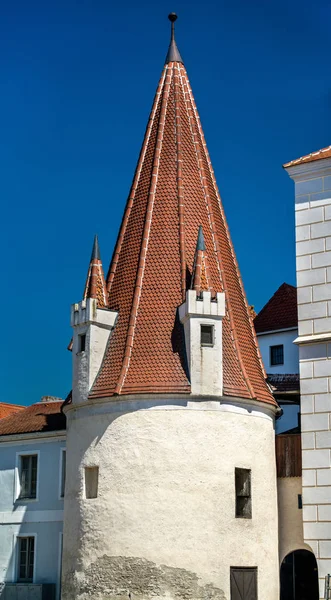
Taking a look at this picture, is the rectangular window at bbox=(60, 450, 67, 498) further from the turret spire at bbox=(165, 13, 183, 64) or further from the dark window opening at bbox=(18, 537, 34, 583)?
the turret spire at bbox=(165, 13, 183, 64)

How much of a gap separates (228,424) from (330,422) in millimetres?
3257

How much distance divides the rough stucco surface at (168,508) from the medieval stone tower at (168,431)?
0.03 m

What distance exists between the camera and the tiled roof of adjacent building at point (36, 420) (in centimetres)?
3597

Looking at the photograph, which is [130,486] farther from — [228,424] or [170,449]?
[228,424]

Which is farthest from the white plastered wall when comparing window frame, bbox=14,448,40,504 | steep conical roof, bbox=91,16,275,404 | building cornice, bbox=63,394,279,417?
window frame, bbox=14,448,40,504

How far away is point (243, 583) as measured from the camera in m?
28.3

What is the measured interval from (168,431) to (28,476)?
9243 millimetres

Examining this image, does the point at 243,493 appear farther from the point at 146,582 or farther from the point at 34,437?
the point at 34,437

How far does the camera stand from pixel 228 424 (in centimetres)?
2909

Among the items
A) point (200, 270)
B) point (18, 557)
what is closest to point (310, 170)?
point (200, 270)

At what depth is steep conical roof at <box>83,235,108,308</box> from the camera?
1235 inches

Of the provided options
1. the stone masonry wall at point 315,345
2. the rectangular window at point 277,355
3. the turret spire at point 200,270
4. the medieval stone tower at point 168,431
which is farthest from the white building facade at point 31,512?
the rectangular window at point 277,355

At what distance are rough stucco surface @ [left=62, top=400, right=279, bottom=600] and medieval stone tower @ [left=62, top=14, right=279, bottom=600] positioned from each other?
3 centimetres

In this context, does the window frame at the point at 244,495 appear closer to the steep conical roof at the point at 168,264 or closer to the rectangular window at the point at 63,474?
the steep conical roof at the point at 168,264
